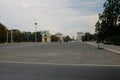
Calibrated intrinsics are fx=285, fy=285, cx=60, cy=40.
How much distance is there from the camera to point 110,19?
333ft

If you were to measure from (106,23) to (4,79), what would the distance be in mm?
93734

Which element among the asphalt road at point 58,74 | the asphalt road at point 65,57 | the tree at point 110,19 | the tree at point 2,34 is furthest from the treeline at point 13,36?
the asphalt road at point 58,74

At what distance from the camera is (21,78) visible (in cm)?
1226

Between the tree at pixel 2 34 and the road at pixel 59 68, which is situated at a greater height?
the tree at pixel 2 34

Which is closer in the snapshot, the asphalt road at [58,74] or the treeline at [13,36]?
the asphalt road at [58,74]

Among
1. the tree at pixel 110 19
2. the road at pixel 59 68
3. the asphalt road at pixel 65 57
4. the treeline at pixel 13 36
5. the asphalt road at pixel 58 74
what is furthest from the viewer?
the treeline at pixel 13 36

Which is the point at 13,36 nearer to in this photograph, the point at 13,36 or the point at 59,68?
the point at 13,36

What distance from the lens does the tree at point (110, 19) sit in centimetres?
9900

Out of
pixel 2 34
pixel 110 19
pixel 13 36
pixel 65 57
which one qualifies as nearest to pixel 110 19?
pixel 110 19

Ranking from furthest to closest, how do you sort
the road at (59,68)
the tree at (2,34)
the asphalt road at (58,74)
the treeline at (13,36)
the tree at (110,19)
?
the treeline at (13,36), the tree at (2,34), the tree at (110,19), the road at (59,68), the asphalt road at (58,74)

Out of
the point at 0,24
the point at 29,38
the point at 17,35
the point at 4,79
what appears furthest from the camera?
the point at 29,38

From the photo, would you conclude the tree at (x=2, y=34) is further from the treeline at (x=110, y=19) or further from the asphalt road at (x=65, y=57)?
the asphalt road at (x=65, y=57)

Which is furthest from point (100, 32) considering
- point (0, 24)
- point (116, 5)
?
point (0, 24)

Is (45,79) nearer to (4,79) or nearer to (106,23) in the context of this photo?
(4,79)
